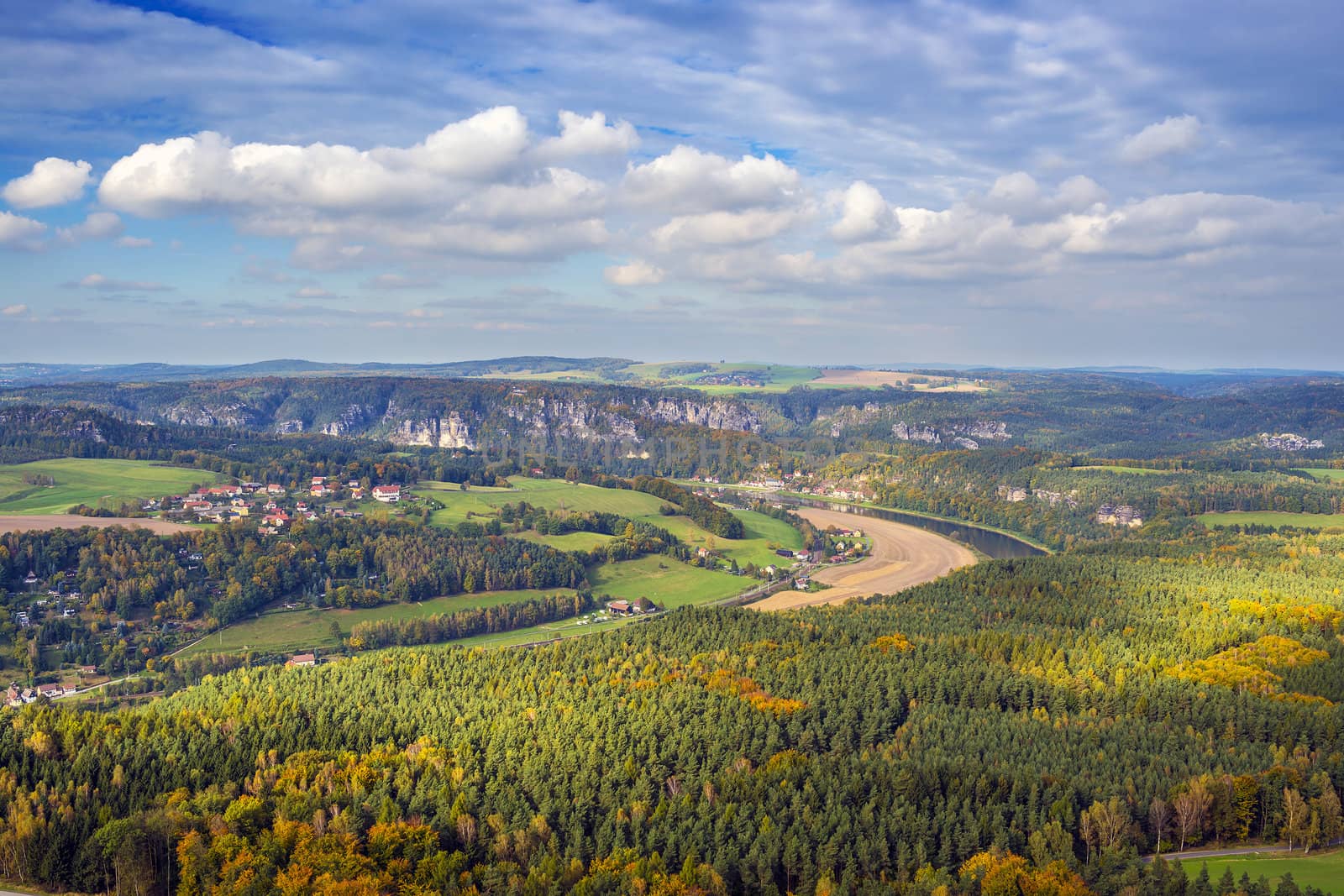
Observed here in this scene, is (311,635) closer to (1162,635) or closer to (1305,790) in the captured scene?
(1162,635)

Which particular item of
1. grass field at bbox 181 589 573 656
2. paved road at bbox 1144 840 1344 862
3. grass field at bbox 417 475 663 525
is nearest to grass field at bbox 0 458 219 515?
grass field at bbox 417 475 663 525

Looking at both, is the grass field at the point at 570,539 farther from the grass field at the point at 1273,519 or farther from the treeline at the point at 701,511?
the grass field at the point at 1273,519

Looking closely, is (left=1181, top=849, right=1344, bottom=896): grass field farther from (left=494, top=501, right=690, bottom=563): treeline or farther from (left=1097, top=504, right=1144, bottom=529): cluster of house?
(left=1097, top=504, right=1144, bottom=529): cluster of house

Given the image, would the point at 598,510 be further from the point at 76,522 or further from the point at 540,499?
the point at 76,522

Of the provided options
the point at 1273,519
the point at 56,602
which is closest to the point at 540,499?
the point at 56,602

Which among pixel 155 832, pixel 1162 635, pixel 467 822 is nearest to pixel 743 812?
pixel 467 822

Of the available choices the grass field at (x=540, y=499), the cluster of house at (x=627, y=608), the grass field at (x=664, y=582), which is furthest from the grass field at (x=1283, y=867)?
the grass field at (x=540, y=499)

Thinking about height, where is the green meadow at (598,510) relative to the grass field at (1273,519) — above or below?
below
